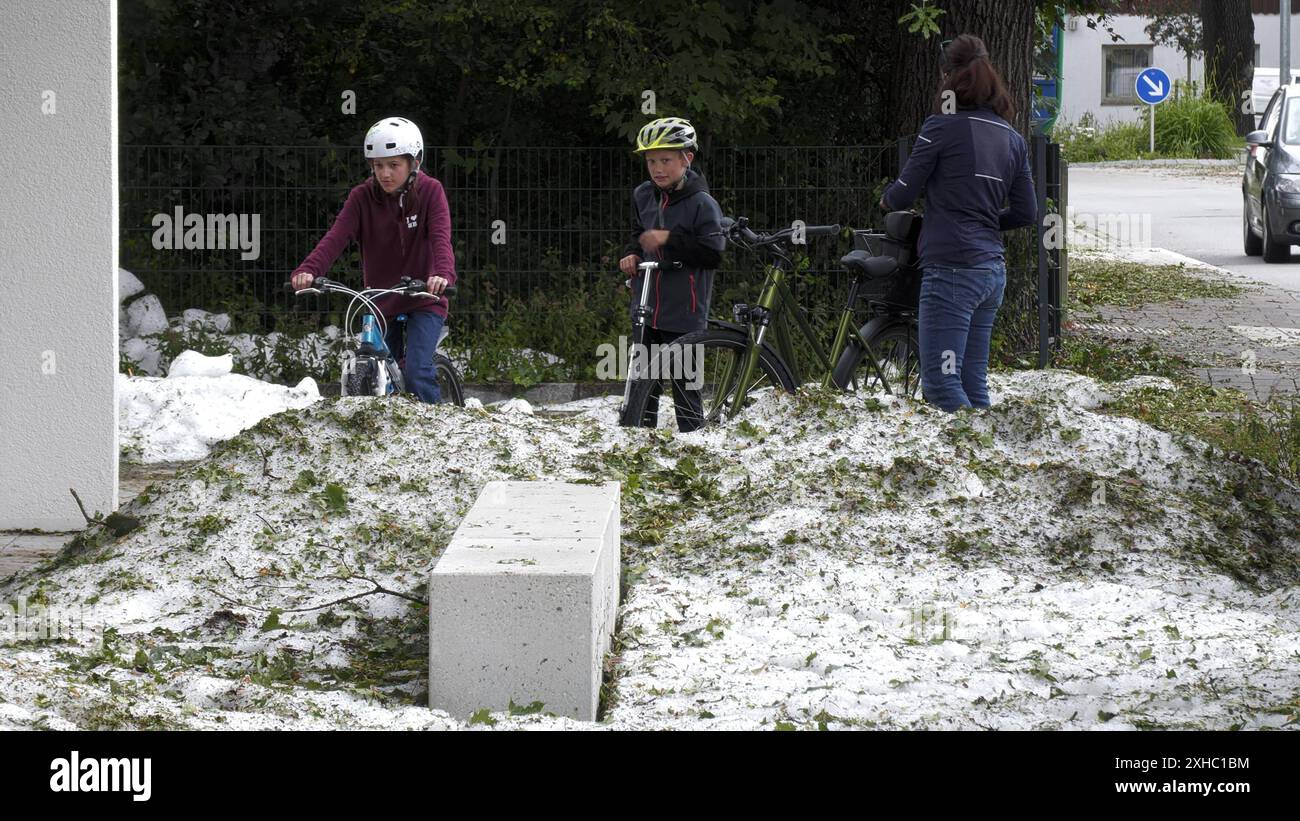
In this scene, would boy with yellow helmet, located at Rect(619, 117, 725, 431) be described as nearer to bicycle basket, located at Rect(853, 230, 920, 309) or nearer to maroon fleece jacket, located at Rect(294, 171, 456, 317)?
bicycle basket, located at Rect(853, 230, 920, 309)

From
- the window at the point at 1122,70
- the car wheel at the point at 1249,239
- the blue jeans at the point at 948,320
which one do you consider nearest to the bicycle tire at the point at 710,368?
the blue jeans at the point at 948,320

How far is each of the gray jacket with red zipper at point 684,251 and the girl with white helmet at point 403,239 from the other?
3.17ft

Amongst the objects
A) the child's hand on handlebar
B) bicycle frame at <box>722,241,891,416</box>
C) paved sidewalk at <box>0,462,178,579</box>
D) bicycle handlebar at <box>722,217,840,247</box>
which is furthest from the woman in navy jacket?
paved sidewalk at <box>0,462,178,579</box>

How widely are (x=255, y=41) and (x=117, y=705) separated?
36.2 feet

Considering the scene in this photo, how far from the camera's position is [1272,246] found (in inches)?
766

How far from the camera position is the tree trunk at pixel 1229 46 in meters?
42.8

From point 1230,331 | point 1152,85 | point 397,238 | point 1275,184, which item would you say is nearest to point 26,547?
point 397,238

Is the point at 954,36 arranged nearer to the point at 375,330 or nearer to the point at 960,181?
the point at 960,181

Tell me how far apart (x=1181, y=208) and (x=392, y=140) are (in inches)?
809

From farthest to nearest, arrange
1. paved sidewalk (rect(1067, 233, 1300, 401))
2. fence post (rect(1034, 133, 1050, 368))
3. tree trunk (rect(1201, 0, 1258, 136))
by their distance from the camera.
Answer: tree trunk (rect(1201, 0, 1258, 136)) → fence post (rect(1034, 133, 1050, 368)) → paved sidewalk (rect(1067, 233, 1300, 401))

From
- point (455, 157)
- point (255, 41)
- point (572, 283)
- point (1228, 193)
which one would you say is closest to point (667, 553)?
point (572, 283)

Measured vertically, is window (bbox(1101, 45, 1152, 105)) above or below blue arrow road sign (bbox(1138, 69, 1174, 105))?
above

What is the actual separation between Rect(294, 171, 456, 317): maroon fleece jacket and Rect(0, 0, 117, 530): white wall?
1042 mm

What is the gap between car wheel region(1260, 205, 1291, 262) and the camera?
19188 millimetres
